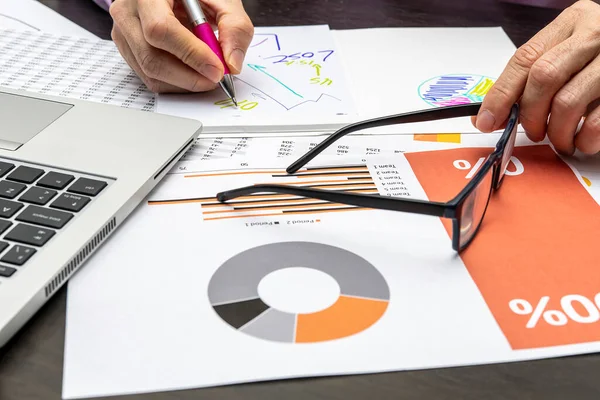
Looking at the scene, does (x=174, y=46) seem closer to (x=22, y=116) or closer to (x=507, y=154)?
(x=22, y=116)

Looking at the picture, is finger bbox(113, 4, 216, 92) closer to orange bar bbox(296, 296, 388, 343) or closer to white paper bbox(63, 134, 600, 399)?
white paper bbox(63, 134, 600, 399)

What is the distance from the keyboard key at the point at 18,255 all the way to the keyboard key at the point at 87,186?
0.08 meters

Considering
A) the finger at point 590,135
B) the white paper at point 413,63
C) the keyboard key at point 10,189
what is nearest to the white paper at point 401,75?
the white paper at point 413,63

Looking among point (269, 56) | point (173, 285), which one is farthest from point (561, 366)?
point (269, 56)

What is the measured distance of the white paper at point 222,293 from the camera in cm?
38

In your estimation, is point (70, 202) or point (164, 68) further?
point (164, 68)

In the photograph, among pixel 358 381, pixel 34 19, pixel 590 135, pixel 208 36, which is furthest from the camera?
pixel 34 19

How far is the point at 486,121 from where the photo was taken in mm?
617

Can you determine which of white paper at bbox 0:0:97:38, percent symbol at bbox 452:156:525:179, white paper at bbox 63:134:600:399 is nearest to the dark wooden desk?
white paper at bbox 63:134:600:399

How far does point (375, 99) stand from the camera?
0.71 meters

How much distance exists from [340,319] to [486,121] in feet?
1.00

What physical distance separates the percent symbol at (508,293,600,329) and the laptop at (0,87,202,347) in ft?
1.00

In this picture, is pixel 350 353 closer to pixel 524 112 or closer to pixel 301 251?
pixel 301 251

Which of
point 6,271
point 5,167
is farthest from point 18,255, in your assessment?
point 5,167
